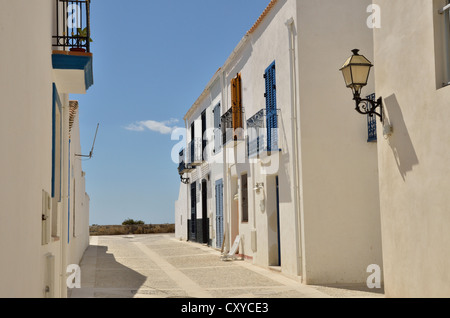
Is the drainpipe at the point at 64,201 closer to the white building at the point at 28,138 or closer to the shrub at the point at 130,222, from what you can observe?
the white building at the point at 28,138

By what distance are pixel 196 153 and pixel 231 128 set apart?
6868mm

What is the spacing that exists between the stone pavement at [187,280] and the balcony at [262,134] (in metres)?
2.98

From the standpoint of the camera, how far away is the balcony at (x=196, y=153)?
23.7 meters

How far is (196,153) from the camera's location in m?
24.3

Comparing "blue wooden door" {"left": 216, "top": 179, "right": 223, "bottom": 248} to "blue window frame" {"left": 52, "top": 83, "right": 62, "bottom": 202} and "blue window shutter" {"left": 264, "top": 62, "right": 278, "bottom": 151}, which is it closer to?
"blue window shutter" {"left": 264, "top": 62, "right": 278, "bottom": 151}

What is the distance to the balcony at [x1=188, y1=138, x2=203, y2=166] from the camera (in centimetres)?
2366

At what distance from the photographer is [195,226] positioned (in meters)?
25.5

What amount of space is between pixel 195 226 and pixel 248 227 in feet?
31.8

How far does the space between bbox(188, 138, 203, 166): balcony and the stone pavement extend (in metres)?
6.10

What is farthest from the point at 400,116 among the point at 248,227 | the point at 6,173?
the point at 248,227

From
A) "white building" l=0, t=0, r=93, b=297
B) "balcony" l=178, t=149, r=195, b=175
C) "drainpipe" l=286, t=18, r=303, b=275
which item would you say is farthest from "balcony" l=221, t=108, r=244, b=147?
"white building" l=0, t=0, r=93, b=297

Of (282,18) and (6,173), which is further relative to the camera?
(282,18)

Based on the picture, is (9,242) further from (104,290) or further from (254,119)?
(254,119)

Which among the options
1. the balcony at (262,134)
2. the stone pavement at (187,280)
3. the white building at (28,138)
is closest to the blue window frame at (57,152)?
the white building at (28,138)
